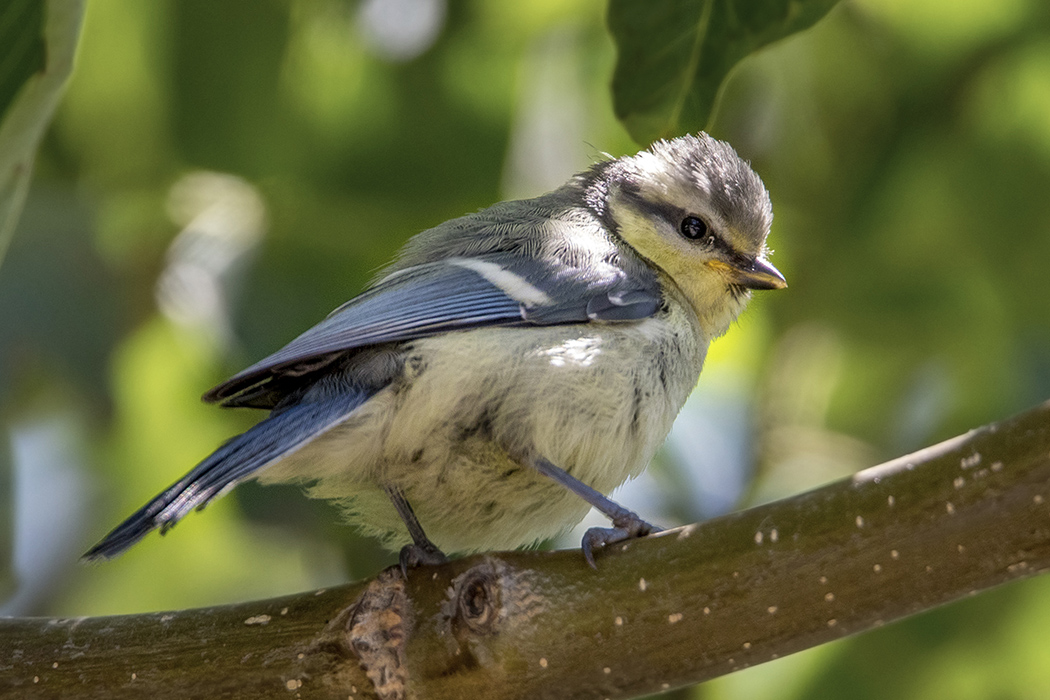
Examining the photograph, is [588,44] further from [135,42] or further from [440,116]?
[135,42]

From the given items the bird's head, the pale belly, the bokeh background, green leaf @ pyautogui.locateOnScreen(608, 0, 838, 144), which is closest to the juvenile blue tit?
the pale belly

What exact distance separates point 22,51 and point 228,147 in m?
1.18

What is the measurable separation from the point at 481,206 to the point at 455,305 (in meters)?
0.84

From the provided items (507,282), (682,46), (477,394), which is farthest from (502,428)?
(682,46)

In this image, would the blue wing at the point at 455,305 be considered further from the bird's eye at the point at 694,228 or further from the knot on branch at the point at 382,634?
the knot on branch at the point at 382,634

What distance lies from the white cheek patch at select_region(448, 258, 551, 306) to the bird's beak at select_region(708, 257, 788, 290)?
54 cm

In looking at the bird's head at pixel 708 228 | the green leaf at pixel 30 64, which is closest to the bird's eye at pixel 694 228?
the bird's head at pixel 708 228

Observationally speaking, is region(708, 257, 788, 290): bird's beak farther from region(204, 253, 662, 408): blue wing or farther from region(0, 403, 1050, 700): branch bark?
region(0, 403, 1050, 700): branch bark

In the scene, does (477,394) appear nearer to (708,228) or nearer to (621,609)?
(621,609)

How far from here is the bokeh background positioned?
2723mm

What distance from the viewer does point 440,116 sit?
281 centimetres

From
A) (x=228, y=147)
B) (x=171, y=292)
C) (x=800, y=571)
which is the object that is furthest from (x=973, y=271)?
(x=171, y=292)

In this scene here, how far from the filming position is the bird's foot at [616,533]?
1.66 metres

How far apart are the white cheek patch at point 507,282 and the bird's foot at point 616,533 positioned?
0.52m
